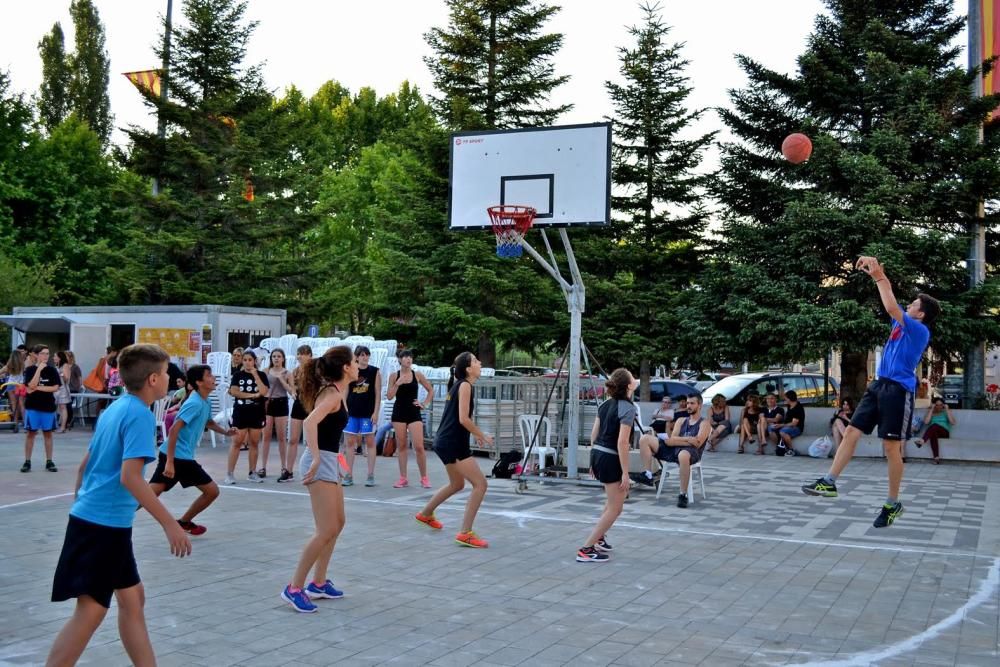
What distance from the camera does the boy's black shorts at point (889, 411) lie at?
811 cm

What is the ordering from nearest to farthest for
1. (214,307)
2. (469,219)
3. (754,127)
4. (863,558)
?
(863,558)
(469,219)
(214,307)
(754,127)

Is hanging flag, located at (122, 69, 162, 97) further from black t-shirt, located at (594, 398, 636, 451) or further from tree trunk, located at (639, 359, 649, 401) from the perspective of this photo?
black t-shirt, located at (594, 398, 636, 451)

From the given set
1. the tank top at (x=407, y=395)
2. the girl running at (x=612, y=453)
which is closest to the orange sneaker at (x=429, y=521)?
the girl running at (x=612, y=453)

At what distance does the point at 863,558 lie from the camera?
8391 millimetres

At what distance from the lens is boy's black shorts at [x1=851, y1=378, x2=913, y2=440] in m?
8.11

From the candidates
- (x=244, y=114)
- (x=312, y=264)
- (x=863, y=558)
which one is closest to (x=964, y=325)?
(x=863, y=558)

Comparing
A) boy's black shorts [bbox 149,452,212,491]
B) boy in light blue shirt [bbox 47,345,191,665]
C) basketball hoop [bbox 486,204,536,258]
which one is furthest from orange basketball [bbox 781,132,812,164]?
boy in light blue shirt [bbox 47,345,191,665]

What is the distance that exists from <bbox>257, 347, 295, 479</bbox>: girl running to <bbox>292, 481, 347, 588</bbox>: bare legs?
6.73 meters

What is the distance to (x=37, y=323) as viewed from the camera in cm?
2375

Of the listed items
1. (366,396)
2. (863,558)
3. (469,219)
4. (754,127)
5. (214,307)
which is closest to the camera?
(863,558)

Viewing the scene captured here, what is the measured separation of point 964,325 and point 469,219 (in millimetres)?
11918

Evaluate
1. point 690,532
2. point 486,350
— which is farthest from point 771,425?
point 486,350

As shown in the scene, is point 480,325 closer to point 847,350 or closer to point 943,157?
point 847,350

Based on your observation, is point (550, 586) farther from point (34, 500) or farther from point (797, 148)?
point (797, 148)
